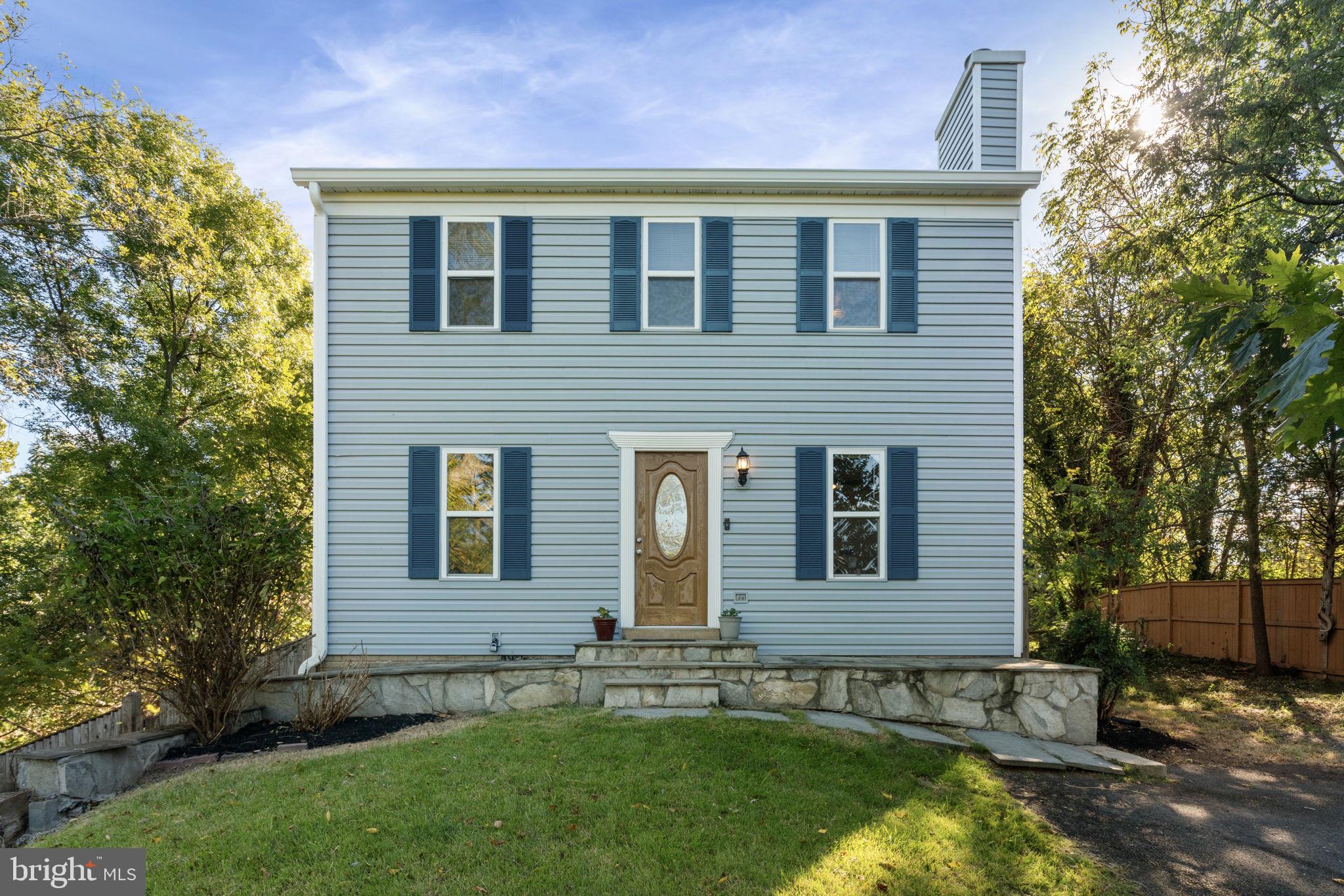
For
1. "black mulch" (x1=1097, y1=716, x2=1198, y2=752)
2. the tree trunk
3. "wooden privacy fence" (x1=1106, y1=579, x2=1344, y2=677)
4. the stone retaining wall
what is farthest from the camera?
"wooden privacy fence" (x1=1106, y1=579, x2=1344, y2=677)

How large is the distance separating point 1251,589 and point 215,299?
18320 mm

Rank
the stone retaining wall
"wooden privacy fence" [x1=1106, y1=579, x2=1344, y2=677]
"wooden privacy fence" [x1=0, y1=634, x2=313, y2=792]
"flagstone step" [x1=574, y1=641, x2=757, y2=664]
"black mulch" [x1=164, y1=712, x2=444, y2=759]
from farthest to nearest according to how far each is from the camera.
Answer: "wooden privacy fence" [x1=1106, y1=579, x2=1344, y2=677] < "flagstone step" [x1=574, y1=641, x2=757, y2=664] < the stone retaining wall < "black mulch" [x1=164, y1=712, x2=444, y2=759] < "wooden privacy fence" [x1=0, y1=634, x2=313, y2=792]

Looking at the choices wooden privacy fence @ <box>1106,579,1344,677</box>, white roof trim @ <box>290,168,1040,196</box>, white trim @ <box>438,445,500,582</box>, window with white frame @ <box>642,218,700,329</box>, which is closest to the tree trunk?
wooden privacy fence @ <box>1106,579,1344,677</box>

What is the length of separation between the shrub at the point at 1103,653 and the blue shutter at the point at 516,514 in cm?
578

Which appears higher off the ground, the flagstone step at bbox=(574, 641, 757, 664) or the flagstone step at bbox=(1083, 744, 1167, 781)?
the flagstone step at bbox=(574, 641, 757, 664)

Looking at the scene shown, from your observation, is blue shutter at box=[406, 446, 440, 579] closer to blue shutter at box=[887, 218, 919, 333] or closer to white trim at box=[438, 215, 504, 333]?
white trim at box=[438, 215, 504, 333]

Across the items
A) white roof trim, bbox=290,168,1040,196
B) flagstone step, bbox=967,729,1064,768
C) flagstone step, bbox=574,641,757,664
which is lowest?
flagstone step, bbox=967,729,1064,768

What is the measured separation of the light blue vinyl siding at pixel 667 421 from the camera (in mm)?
7598

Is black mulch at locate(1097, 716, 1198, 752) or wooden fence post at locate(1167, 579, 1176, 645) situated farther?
wooden fence post at locate(1167, 579, 1176, 645)

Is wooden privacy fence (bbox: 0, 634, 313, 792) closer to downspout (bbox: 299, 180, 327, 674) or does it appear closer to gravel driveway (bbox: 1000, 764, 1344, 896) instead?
downspout (bbox: 299, 180, 327, 674)

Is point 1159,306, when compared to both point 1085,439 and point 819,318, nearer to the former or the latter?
point 1085,439

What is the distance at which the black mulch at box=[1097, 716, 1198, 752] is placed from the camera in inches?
275

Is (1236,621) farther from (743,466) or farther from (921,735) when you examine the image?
(743,466)

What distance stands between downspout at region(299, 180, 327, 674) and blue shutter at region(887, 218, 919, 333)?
20.5ft
